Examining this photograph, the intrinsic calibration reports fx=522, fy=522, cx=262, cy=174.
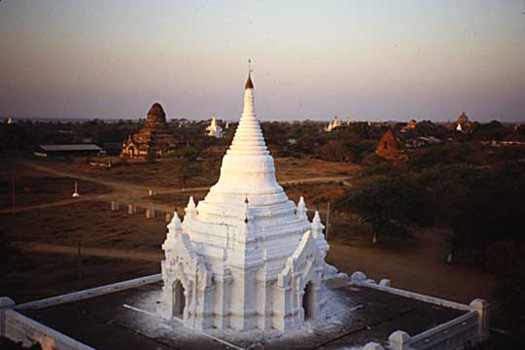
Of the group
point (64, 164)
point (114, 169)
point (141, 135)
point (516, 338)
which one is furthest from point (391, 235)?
point (141, 135)

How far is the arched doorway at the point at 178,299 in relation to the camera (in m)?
17.5

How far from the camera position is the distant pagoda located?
86.9m

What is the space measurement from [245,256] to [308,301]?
3053mm

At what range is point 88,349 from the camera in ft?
48.1

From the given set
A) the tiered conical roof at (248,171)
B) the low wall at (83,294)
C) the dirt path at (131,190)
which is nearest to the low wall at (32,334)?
the low wall at (83,294)

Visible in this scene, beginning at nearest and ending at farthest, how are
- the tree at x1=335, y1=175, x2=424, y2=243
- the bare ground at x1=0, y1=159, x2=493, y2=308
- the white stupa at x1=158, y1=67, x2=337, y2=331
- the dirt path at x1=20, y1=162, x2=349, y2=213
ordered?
the white stupa at x1=158, y1=67, x2=337, y2=331 → the bare ground at x1=0, y1=159, x2=493, y2=308 → the tree at x1=335, y1=175, x2=424, y2=243 → the dirt path at x1=20, y1=162, x2=349, y2=213

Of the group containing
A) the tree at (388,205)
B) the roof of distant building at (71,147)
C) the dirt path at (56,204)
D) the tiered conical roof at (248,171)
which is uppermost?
the tiered conical roof at (248,171)

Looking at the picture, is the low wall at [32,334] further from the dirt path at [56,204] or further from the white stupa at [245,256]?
the dirt path at [56,204]

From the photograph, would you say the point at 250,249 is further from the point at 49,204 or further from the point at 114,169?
the point at 114,169

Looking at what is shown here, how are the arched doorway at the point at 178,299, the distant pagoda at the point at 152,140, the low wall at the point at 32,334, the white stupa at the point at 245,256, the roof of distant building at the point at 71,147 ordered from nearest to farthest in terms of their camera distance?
the low wall at the point at 32,334 < the white stupa at the point at 245,256 < the arched doorway at the point at 178,299 < the roof of distant building at the point at 71,147 < the distant pagoda at the point at 152,140

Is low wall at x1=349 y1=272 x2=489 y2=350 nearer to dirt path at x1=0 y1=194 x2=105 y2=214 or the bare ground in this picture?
the bare ground

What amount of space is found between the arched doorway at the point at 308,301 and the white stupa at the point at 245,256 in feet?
0.11

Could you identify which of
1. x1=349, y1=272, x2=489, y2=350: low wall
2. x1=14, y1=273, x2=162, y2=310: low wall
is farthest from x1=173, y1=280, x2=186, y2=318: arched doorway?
x1=349, y1=272, x2=489, y2=350: low wall

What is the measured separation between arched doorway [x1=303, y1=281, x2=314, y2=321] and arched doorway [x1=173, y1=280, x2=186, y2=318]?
13.6 feet
